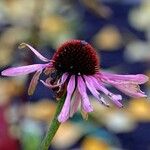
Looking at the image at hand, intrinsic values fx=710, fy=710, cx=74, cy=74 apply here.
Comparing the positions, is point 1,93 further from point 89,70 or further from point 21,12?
point 89,70

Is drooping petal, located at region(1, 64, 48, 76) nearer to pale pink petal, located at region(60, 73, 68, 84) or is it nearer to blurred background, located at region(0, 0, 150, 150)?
pale pink petal, located at region(60, 73, 68, 84)

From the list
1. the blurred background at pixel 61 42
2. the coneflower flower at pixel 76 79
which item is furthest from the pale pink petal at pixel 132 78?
the blurred background at pixel 61 42

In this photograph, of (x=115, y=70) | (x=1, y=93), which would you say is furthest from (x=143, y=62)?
(x=1, y=93)

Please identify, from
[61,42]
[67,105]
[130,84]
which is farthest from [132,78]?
[61,42]

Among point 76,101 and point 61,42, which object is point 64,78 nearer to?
point 76,101

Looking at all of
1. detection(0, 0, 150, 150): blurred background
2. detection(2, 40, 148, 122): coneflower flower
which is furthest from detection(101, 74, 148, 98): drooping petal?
detection(0, 0, 150, 150): blurred background

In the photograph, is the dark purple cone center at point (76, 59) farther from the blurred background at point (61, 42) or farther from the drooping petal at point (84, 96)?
the blurred background at point (61, 42)
